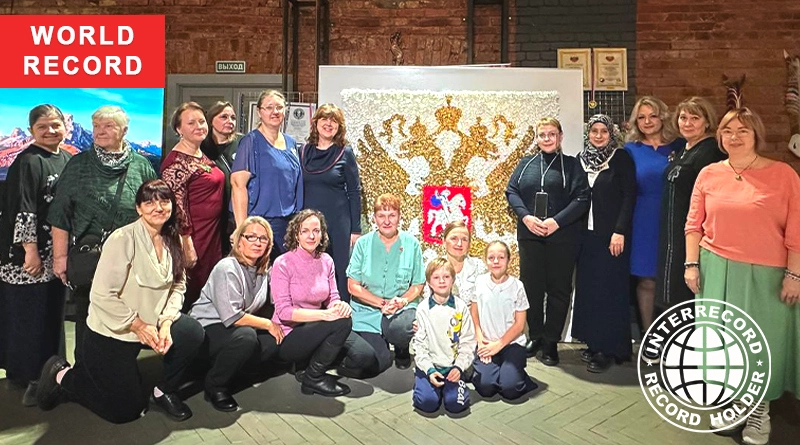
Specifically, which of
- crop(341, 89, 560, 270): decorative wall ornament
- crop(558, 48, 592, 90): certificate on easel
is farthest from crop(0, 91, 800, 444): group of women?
crop(558, 48, 592, 90): certificate on easel

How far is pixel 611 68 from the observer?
16.8 feet

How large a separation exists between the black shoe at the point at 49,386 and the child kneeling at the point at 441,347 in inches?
65.4

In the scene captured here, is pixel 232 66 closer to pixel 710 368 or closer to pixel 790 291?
pixel 710 368

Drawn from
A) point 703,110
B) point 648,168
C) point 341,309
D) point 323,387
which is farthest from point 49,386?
point 703,110

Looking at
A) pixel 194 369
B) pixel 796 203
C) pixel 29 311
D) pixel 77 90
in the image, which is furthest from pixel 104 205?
pixel 796 203

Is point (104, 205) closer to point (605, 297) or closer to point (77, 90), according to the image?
point (77, 90)

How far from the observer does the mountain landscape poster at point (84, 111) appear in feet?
12.0

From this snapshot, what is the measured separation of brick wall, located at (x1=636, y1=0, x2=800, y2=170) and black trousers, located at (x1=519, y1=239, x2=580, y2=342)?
103 inches

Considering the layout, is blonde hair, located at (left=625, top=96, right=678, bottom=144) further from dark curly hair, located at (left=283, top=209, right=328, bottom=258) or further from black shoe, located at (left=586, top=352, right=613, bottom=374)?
dark curly hair, located at (left=283, top=209, right=328, bottom=258)

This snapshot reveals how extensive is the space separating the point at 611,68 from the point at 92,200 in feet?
14.0

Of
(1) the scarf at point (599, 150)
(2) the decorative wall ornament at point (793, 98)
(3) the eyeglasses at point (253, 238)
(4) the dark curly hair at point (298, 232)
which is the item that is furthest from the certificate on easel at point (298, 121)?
(2) the decorative wall ornament at point (793, 98)

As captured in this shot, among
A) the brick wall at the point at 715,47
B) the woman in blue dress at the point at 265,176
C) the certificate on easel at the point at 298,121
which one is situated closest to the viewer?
the woman in blue dress at the point at 265,176

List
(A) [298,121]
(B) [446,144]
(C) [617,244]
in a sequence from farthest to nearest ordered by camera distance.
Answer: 1. (A) [298,121]
2. (B) [446,144]
3. (C) [617,244]

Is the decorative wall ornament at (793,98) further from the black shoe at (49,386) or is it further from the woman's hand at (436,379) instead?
the black shoe at (49,386)
